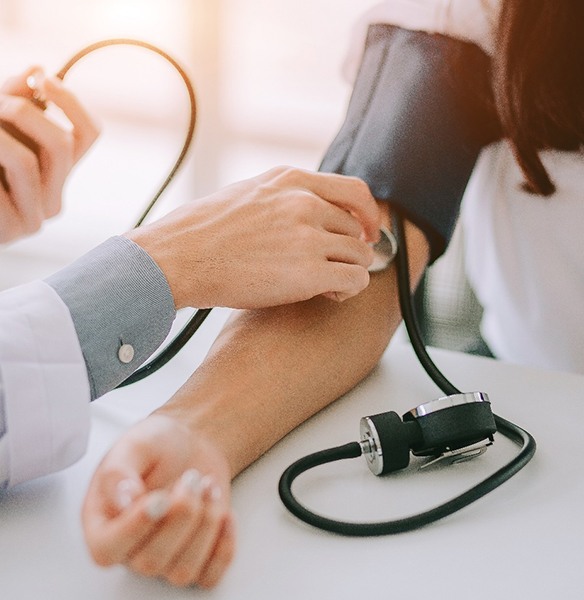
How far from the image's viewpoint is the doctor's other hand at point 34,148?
2.12ft

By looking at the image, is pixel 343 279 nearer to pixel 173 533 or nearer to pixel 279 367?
pixel 279 367

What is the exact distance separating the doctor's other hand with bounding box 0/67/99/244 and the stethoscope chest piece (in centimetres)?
34

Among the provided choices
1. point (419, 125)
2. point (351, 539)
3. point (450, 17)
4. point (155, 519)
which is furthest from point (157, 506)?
point (450, 17)

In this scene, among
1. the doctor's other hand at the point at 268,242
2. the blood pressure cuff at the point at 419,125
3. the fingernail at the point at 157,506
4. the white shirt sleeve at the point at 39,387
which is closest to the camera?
the fingernail at the point at 157,506

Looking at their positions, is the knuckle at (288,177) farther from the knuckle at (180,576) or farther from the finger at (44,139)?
the knuckle at (180,576)

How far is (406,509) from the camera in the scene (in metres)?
0.52

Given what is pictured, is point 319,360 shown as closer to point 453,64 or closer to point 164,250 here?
point 164,250

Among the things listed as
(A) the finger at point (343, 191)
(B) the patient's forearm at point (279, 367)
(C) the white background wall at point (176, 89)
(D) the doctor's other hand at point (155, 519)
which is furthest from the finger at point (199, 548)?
(C) the white background wall at point (176, 89)

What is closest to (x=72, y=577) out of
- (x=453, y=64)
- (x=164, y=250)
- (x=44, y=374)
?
(x=44, y=374)

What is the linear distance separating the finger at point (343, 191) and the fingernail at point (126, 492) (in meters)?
0.36

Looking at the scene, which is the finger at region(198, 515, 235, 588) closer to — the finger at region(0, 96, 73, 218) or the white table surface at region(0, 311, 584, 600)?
the white table surface at region(0, 311, 584, 600)

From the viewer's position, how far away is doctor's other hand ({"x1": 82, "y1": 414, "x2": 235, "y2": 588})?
394mm

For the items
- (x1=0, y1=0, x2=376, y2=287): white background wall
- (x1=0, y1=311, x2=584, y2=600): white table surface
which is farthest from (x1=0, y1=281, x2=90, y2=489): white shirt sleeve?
(x1=0, y1=0, x2=376, y2=287): white background wall

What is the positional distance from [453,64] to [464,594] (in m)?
0.61
